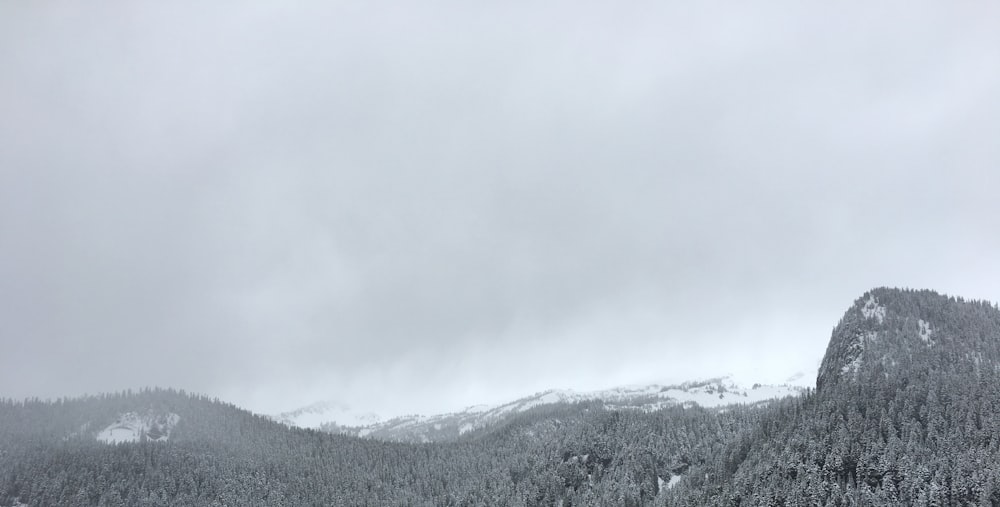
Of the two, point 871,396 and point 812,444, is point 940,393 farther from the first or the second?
point 812,444

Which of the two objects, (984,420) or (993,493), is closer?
(993,493)

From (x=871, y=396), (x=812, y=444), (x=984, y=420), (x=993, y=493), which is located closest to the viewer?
(x=993, y=493)

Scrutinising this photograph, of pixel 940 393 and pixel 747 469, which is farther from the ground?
pixel 940 393

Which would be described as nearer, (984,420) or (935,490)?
(935,490)

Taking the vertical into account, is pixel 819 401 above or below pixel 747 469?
above

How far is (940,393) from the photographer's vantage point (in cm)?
16738

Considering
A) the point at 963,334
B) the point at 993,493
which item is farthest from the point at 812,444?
the point at 963,334

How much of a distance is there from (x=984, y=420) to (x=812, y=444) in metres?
36.6

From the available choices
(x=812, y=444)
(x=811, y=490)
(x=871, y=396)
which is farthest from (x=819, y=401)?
(x=811, y=490)

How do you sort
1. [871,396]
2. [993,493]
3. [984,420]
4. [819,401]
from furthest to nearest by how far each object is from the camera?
[819,401], [871,396], [984,420], [993,493]

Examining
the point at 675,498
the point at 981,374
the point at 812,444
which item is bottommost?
the point at 675,498

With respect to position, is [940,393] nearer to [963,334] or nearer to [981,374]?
[981,374]

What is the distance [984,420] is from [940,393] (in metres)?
18.0

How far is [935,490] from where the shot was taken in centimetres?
13488
